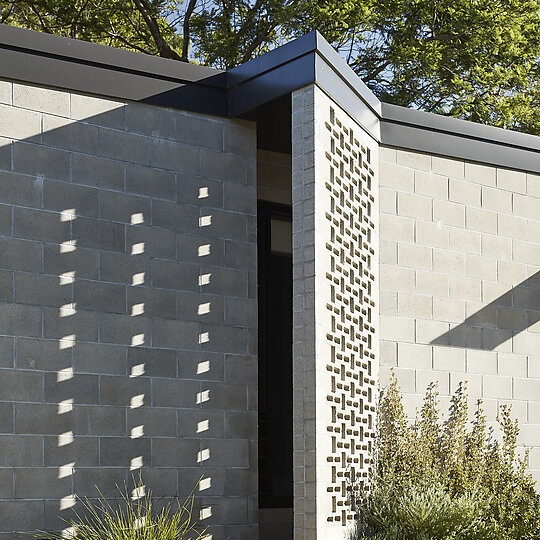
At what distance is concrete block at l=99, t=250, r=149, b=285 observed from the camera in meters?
6.05

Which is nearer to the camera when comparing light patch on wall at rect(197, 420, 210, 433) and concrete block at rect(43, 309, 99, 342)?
concrete block at rect(43, 309, 99, 342)

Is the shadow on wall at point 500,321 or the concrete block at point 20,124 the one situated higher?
the concrete block at point 20,124

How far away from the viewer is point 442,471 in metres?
6.96

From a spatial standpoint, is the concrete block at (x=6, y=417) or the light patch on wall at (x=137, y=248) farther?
the light patch on wall at (x=137, y=248)

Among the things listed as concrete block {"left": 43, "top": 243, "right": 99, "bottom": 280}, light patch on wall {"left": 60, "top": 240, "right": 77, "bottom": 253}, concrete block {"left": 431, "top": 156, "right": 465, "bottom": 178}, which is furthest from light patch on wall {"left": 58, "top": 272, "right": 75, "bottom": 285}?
concrete block {"left": 431, "top": 156, "right": 465, "bottom": 178}

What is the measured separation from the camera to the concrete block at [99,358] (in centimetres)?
584

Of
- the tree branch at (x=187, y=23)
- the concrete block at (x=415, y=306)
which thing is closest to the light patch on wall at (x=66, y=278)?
the concrete block at (x=415, y=306)

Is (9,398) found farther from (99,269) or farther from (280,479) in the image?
(280,479)

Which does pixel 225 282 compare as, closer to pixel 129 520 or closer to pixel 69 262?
pixel 69 262

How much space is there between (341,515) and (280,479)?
5.31 feet

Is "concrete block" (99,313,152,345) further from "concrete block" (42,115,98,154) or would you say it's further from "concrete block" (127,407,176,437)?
"concrete block" (42,115,98,154)

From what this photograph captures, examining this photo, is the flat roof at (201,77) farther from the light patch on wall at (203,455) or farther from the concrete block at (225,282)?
the light patch on wall at (203,455)

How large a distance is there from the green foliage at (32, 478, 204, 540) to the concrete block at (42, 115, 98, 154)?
2315mm

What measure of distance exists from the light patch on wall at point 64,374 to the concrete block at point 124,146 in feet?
4.98
